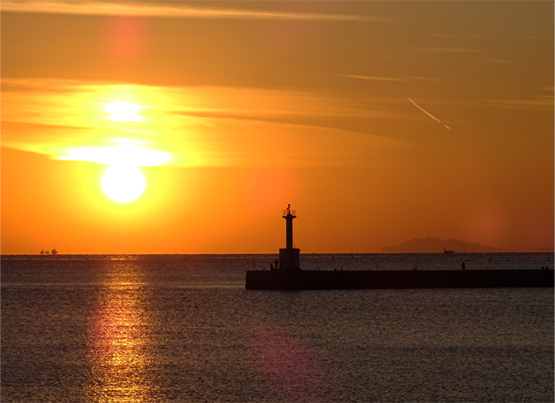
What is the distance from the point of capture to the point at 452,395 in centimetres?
3488

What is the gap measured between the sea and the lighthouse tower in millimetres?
3415

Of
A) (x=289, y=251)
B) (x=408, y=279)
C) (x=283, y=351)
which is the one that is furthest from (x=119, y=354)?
(x=408, y=279)

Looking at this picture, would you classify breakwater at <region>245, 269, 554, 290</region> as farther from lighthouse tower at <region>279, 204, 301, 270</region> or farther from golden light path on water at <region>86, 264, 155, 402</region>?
golden light path on water at <region>86, 264, 155, 402</region>

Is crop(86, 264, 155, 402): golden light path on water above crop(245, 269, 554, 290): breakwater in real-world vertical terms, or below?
below

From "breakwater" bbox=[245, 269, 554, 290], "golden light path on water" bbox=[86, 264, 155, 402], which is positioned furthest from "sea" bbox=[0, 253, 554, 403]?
"breakwater" bbox=[245, 269, 554, 290]

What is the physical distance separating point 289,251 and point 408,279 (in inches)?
763

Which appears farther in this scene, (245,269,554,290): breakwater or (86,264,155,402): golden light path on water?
(245,269,554,290): breakwater

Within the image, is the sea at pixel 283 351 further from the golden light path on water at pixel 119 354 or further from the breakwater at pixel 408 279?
the breakwater at pixel 408 279

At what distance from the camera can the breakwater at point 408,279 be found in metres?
91.6

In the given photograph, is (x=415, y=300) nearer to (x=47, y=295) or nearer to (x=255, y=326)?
(x=255, y=326)

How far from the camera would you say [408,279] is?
323ft

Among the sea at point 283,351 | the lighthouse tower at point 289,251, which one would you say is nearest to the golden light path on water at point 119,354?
the sea at point 283,351

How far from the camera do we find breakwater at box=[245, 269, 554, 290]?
91.6 m

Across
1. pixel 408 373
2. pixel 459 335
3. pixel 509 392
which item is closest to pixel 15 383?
pixel 408 373
